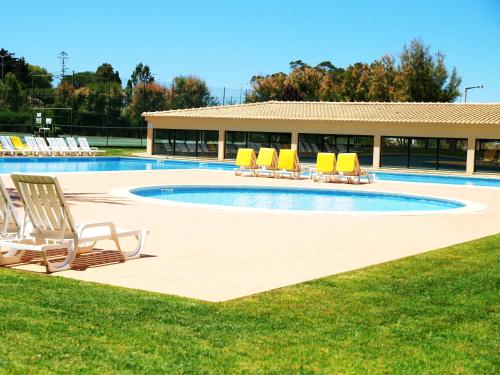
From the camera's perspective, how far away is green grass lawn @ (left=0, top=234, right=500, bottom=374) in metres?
4.57

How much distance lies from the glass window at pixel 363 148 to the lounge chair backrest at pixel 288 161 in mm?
11035

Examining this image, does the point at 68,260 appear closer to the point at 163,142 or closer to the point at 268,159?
the point at 268,159

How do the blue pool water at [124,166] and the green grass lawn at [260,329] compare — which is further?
the blue pool water at [124,166]

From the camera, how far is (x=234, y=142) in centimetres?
4197

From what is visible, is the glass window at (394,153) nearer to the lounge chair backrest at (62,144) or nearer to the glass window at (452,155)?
the glass window at (452,155)

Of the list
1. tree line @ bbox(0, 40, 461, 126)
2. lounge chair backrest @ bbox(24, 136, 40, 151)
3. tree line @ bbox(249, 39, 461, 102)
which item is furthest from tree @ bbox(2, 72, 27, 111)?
lounge chair backrest @ bbox(24, 136, 40, 151)

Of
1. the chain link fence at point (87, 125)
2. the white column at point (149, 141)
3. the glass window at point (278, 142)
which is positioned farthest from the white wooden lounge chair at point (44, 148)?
the glass window at point (278, 142)

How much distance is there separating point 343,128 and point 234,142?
777 centimetres

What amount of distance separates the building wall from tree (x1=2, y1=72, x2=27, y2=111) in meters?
19.5

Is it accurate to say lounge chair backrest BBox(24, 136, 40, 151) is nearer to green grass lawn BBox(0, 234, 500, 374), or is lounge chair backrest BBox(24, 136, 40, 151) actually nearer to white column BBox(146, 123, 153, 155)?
white column BBox(146, 123, 153, 155)

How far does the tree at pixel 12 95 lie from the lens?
186ft

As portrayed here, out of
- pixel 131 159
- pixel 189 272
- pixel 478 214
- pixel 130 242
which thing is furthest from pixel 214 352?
pixel 131 159

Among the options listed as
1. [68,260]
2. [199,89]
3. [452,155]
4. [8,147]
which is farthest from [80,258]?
[199,89]

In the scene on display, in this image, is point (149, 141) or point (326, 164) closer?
point (326, 164)
